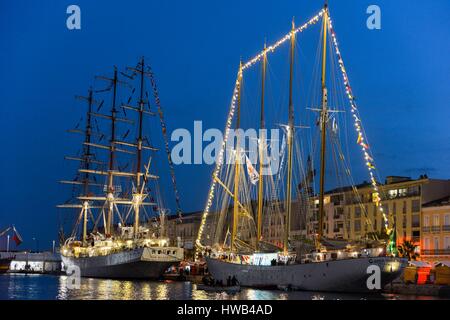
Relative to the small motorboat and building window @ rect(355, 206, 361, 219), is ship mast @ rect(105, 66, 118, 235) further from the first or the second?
the small motorboat

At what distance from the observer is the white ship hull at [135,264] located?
95.3 m

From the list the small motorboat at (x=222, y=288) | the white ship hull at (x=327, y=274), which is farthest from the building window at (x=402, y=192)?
the small motorboat at (x=222, y=288)

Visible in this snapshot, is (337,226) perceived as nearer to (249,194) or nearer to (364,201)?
(364,201)

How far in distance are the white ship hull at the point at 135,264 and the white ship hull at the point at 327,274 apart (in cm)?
2662

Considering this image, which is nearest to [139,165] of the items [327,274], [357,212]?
[357,212]

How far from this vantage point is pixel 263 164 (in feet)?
244

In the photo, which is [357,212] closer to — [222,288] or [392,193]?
[392,193]

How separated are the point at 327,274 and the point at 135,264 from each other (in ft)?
136

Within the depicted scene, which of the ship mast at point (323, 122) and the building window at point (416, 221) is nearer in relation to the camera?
the ship mast at point (323, 122)

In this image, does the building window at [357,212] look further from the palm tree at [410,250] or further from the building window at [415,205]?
the palm tree at [410,250]

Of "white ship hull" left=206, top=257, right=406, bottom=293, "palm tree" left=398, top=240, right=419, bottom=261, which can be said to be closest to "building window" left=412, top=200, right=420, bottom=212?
"palm tree" left=398, top=240, right=419, bottom=261

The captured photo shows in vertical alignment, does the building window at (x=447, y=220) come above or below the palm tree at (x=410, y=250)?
above
